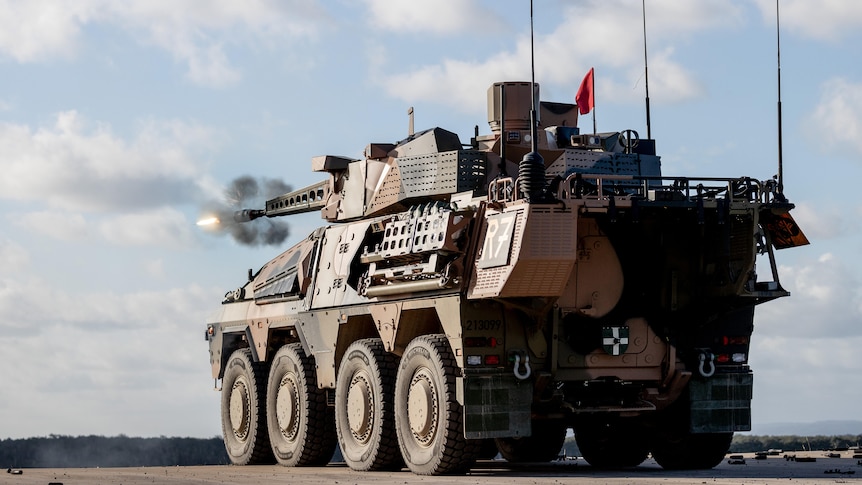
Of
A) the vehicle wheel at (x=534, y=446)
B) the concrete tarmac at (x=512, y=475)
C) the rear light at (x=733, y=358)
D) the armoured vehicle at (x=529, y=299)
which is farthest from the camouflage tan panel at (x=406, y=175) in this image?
the vehicle wheel at (x=534, y=446)

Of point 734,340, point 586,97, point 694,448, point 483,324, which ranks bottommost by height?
point 694,448

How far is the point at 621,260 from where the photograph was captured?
84.0ft

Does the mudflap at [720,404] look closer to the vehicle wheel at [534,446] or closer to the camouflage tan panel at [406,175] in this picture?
the camouflage tan panel at [406,175]

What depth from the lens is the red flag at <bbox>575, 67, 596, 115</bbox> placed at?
30.4 metres

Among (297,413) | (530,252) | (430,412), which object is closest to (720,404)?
(430,412)

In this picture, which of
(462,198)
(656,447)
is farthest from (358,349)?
(656,447)

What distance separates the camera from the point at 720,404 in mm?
25953

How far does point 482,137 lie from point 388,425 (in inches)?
207

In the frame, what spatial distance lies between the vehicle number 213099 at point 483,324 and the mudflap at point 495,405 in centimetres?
69

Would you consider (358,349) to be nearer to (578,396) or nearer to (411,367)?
(411,367)

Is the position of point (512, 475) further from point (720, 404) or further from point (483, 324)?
point (720, 404)

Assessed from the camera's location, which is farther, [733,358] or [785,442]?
[785,442]

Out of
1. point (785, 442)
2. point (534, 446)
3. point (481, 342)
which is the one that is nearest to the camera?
point (481, 342)

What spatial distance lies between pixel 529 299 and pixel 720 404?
3.95 m
